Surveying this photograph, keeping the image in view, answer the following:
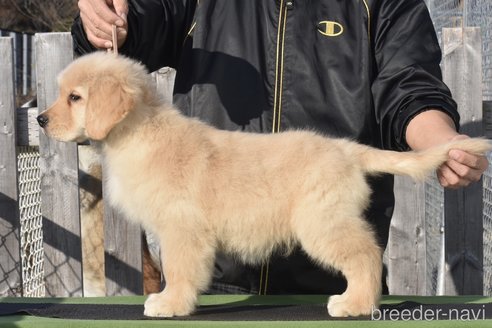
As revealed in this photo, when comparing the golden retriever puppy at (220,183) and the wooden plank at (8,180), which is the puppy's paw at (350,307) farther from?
the wooden plank at (8,180)

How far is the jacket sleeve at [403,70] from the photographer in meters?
2.73

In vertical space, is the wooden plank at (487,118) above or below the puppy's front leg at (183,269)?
above

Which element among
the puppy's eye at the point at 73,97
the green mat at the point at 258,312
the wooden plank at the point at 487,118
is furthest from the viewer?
the wooden plank at the point at 487,118

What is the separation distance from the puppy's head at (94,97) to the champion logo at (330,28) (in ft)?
2.75

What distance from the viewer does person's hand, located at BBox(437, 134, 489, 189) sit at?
2.35m

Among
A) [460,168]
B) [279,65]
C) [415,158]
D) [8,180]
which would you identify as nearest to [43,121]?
[279,65]

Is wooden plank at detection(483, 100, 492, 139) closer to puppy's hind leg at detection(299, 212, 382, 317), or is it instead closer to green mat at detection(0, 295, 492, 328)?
green mat at detection(0, 295, 492, 328)

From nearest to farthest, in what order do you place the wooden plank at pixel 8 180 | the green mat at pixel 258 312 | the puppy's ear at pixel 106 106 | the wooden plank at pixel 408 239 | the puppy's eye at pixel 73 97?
1. the green mat at pixel 258 312
2. the puppy's ear at pixel 106 106
3. the puppy's eye at pixel 73 97
4. the wooden plank at pixel 8 180
5. the wooden plank at pixel 408 239

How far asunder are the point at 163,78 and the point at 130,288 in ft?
4.21

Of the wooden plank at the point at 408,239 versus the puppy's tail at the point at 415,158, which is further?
the wooden plank at the point at 408,239

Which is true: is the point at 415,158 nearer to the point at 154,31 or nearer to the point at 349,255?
the point at 349,255

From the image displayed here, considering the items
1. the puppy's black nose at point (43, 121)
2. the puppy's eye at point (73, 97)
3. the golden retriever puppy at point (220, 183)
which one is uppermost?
the puppy's eye at point (73, 97)

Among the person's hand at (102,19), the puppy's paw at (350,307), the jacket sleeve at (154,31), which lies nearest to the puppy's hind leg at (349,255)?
the puppy's paw at (350,307)

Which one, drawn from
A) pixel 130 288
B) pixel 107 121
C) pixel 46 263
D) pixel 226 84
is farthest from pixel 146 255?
pixel 107 121
